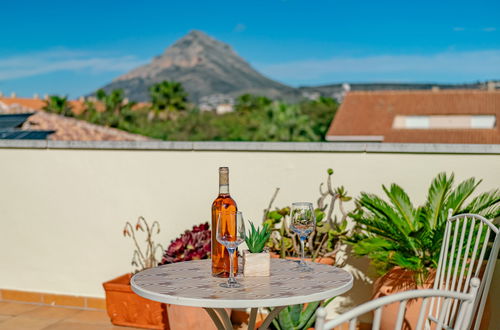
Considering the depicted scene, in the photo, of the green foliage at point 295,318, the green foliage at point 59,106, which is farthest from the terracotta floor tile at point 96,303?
the green foliage at point 59,106

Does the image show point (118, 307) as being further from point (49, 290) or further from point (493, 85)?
point (493, 85)

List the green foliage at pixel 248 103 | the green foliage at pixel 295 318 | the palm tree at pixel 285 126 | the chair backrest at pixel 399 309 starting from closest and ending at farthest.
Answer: the chair backrest at pixel 399 309 → the green foliage at pixel 295 318 → the palm tree at pixel 285 126 → the green foliage at pixel 248 103

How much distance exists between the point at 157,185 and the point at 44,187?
1.01 m

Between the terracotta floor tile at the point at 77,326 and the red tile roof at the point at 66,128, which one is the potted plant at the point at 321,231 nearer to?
the terracotta floor tile at the point at 77,326

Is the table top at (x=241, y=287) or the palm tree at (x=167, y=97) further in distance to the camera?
the palm tree at (x=167, y=97)

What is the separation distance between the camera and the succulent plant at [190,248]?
12.6ft

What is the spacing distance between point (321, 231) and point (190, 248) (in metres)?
0.87

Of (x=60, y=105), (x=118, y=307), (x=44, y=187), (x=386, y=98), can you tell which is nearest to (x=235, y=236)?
(x=118, y=307)

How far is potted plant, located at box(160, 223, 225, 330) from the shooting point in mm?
3635

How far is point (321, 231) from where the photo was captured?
3.81 metres

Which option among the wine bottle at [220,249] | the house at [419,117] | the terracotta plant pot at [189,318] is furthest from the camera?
the house at [419,117]

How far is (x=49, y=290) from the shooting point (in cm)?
480

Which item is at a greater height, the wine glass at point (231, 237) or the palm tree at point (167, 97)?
the palm tree at point (167, 97)

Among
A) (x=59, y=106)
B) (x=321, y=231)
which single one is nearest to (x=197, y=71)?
(x=59, y=106)
